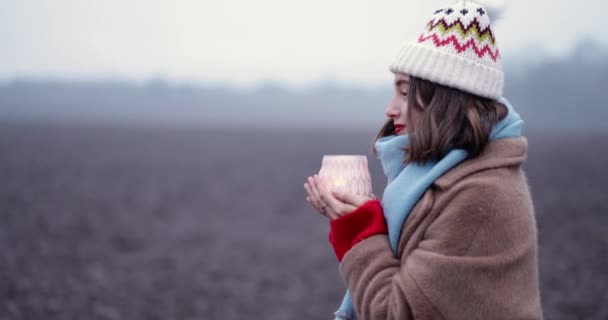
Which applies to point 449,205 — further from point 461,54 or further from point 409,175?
point 461,54

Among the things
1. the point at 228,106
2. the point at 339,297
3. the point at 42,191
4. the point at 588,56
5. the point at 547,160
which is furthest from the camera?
the point at 228,106

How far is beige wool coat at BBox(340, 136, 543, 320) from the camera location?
1.72m

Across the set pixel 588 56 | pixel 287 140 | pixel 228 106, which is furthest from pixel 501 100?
pixel 228 106

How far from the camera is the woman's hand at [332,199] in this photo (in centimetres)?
193

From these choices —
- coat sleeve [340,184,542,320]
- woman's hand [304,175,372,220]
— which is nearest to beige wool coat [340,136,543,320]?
coat sleeve [340,184,542,320]

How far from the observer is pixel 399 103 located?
6.49 feet

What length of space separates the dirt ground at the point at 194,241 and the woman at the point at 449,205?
5525 mm

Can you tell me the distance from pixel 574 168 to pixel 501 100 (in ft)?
68.0

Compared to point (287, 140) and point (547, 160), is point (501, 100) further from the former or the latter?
point (287, 140)

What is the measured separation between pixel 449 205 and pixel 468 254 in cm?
16

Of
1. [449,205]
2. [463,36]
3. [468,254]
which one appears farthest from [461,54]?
[468,254]

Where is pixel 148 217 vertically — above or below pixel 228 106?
above

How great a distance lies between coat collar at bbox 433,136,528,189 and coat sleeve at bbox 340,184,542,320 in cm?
6

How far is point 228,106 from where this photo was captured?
374ft
